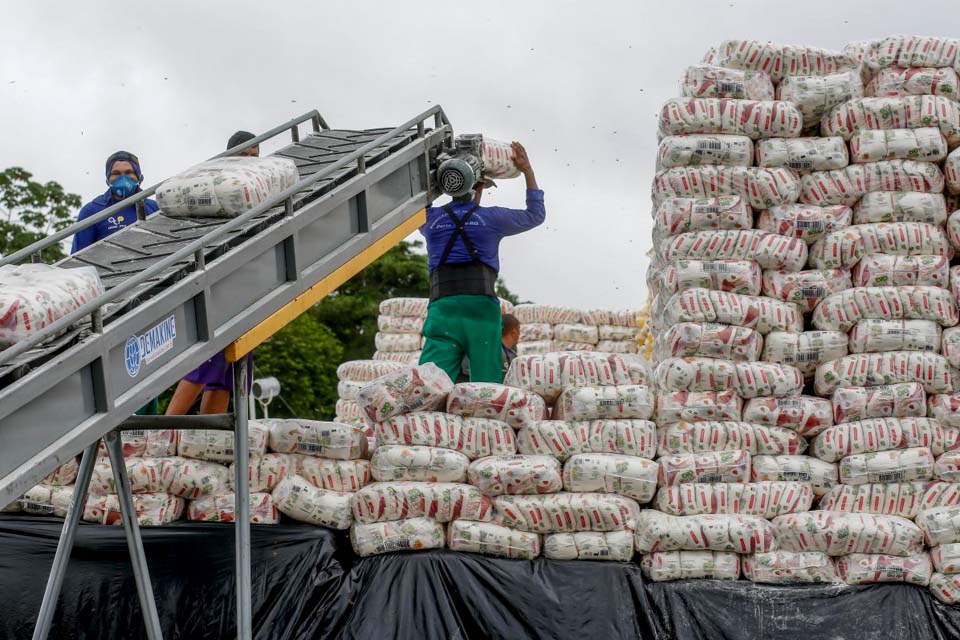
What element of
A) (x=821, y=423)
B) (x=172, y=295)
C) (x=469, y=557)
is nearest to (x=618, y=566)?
(x=469, y=557)

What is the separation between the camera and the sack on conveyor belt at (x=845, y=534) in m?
6.20

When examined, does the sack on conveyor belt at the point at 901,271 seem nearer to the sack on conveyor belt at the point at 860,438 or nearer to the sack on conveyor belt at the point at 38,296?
the sack on conveyor belt at the point at 860,438

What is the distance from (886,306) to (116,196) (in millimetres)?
4395

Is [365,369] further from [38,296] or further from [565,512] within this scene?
[38,296]

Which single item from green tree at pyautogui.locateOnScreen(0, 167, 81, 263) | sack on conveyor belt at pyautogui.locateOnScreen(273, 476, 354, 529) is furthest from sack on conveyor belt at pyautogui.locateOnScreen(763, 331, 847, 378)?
green tree at pyautogui.locateOnScreen(0, 167, 81, 263)

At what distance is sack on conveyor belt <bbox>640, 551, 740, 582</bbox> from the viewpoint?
6191mm

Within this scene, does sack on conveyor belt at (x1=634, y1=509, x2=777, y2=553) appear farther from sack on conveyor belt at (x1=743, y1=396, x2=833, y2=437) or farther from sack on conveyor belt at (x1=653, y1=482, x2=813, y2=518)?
sack on conveyor belt at (x1=743, y1=396, x2=833, y2=437)

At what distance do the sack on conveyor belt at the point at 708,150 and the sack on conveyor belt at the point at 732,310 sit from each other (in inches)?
29.4

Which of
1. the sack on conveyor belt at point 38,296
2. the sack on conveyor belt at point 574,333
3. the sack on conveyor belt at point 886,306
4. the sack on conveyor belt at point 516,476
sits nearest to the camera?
the sack on conveyor belt at point 38,296

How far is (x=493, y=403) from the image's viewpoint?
638 cm

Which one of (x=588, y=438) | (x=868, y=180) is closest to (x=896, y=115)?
(x=868, y=180)

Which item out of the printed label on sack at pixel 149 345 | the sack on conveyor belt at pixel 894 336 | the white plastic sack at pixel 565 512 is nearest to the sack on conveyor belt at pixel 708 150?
the sack on conveyor belt at pixel 894 336

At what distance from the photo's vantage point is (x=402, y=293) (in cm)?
3572

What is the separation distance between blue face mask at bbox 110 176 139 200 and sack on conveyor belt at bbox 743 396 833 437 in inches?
146
